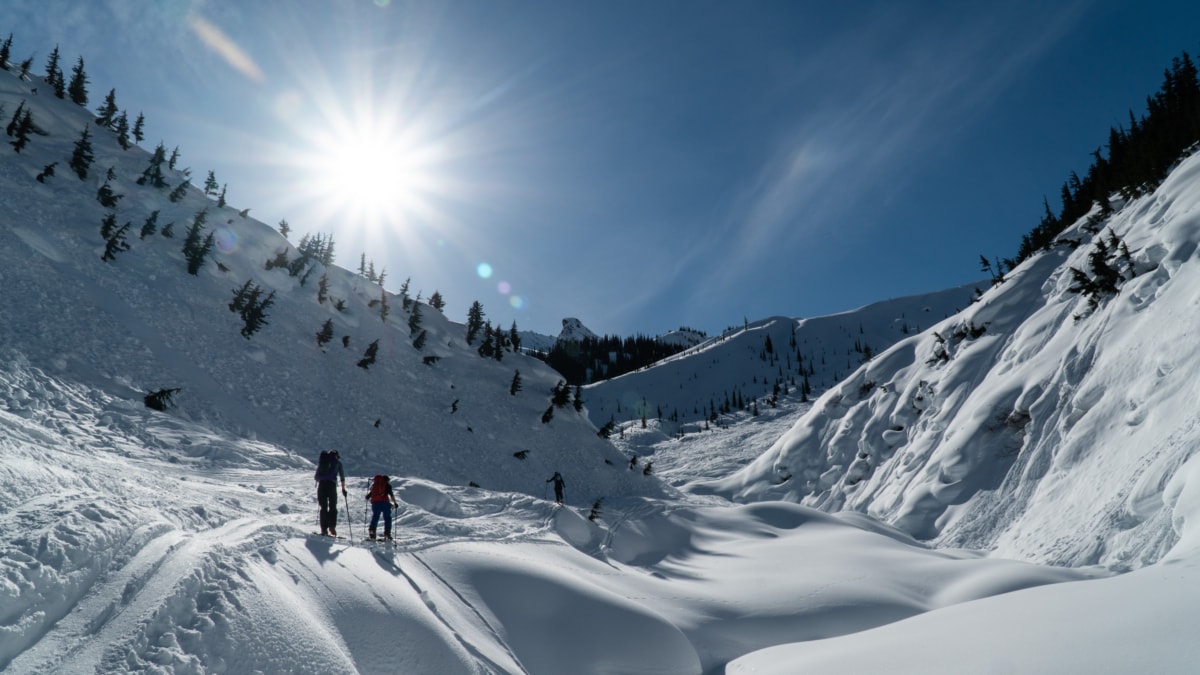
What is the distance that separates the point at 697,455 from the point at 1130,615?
230 feet

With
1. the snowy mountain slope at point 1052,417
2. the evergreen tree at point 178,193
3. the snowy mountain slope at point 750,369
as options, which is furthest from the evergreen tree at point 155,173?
the snowy mountain slope at point 750,369

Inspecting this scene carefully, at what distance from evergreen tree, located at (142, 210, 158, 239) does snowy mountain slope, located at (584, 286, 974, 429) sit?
94753mm

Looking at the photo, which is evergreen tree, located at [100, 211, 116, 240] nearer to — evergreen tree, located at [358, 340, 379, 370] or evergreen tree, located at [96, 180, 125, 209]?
evergreen tree, located at [96, 180, 125, 209]

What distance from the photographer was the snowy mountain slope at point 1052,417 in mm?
12898

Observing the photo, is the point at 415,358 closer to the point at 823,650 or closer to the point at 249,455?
the point at 249,455

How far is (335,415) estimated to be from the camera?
26.4m

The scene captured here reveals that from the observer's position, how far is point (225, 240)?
36.3 metres

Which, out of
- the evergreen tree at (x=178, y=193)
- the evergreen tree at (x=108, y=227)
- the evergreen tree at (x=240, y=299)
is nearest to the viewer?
the evergreen tree at (x=108, y=227)

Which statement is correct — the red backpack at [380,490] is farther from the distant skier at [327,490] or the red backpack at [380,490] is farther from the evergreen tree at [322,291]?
the evergreen tree at [322,291]

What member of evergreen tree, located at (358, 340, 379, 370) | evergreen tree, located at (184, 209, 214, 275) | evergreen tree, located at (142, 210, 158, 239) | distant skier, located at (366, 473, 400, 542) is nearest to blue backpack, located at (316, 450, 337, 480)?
distant skier, located at (366, 473, 400, 542)

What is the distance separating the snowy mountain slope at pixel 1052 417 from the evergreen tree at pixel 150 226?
4125 cm

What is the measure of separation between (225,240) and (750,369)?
484ft

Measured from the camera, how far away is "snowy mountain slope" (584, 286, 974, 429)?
13850 centimetres

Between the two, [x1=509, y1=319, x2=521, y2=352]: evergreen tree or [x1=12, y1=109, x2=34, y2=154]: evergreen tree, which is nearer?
[x1=12, y1=109, x2=34, y2=154]: evergreen tree
